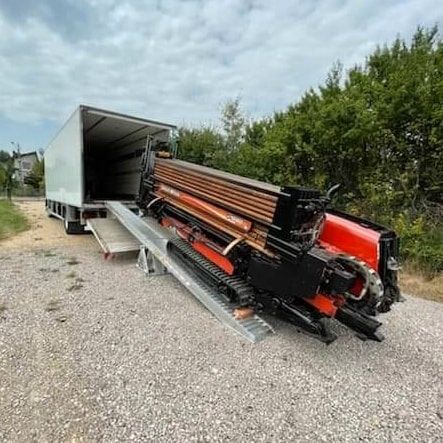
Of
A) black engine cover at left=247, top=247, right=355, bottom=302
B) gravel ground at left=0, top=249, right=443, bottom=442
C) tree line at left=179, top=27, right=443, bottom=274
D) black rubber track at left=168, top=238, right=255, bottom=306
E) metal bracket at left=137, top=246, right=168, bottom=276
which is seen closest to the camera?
gravel ground at left=0, top=249, right=443, bottom=442

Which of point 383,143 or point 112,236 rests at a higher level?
point 383,143

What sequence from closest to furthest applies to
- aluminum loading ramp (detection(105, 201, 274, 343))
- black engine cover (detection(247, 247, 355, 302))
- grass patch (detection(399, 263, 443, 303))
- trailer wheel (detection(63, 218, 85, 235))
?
black engine cover (detection(247, 247, 355, 302)) < aluminum loading ramp (detection(105, 201, 274, 343)) < grass patch (detection(399, 263, 443, 303)) < trailer wheel (detection(63, 218, 85, 235))

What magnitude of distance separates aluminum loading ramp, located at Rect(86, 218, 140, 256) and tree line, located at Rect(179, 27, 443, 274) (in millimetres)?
4637

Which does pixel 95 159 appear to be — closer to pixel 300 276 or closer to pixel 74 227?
pixel 74 227

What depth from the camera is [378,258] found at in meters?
2.79

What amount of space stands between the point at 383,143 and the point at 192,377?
22.1 ft

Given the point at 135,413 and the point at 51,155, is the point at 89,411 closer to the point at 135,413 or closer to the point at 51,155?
the point at 135,413

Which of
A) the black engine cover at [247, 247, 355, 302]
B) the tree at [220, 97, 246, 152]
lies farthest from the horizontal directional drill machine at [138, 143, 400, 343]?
the tree at [220, 97, 246, 152]

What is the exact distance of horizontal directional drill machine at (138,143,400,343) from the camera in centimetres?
278

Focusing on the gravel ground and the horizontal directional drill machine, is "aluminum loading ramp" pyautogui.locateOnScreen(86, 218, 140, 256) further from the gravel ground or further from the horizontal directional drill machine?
the horizontal directional drill machine

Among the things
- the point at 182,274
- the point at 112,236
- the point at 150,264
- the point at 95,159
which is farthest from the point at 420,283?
the point at 95,159

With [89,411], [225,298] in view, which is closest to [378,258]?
[225,298]

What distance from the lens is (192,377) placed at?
2.53 meters

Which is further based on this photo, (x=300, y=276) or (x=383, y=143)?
(x=383, y=143)
